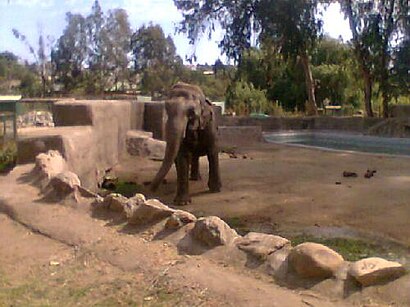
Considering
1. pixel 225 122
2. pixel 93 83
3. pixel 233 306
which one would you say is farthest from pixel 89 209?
pixel 93 83

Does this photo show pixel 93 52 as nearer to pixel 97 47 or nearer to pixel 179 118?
pixel 97 47

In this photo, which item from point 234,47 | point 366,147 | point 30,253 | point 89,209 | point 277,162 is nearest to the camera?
point 30,253

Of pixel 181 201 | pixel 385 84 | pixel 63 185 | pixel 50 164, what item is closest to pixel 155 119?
pixel 181 201

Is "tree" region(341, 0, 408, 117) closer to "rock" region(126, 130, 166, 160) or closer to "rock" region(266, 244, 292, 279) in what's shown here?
"rock" region(126, 130, 166, 160)

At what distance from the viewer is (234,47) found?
84.0ft

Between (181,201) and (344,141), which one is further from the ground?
(181,201)

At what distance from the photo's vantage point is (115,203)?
599cm

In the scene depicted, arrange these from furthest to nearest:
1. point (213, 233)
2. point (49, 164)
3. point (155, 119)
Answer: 1. point (155, 119)
2. point (49, 164)
3. point (213, 233)

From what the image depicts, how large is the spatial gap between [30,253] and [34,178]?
2.42 m

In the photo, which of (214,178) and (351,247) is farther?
(214,178)

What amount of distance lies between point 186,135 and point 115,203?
354 centimetres

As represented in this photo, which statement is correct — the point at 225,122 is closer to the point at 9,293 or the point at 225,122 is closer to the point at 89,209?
the point at 89,209

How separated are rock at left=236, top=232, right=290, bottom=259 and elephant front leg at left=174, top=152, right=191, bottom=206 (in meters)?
4.12

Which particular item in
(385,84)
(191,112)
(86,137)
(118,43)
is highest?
(118,43)
